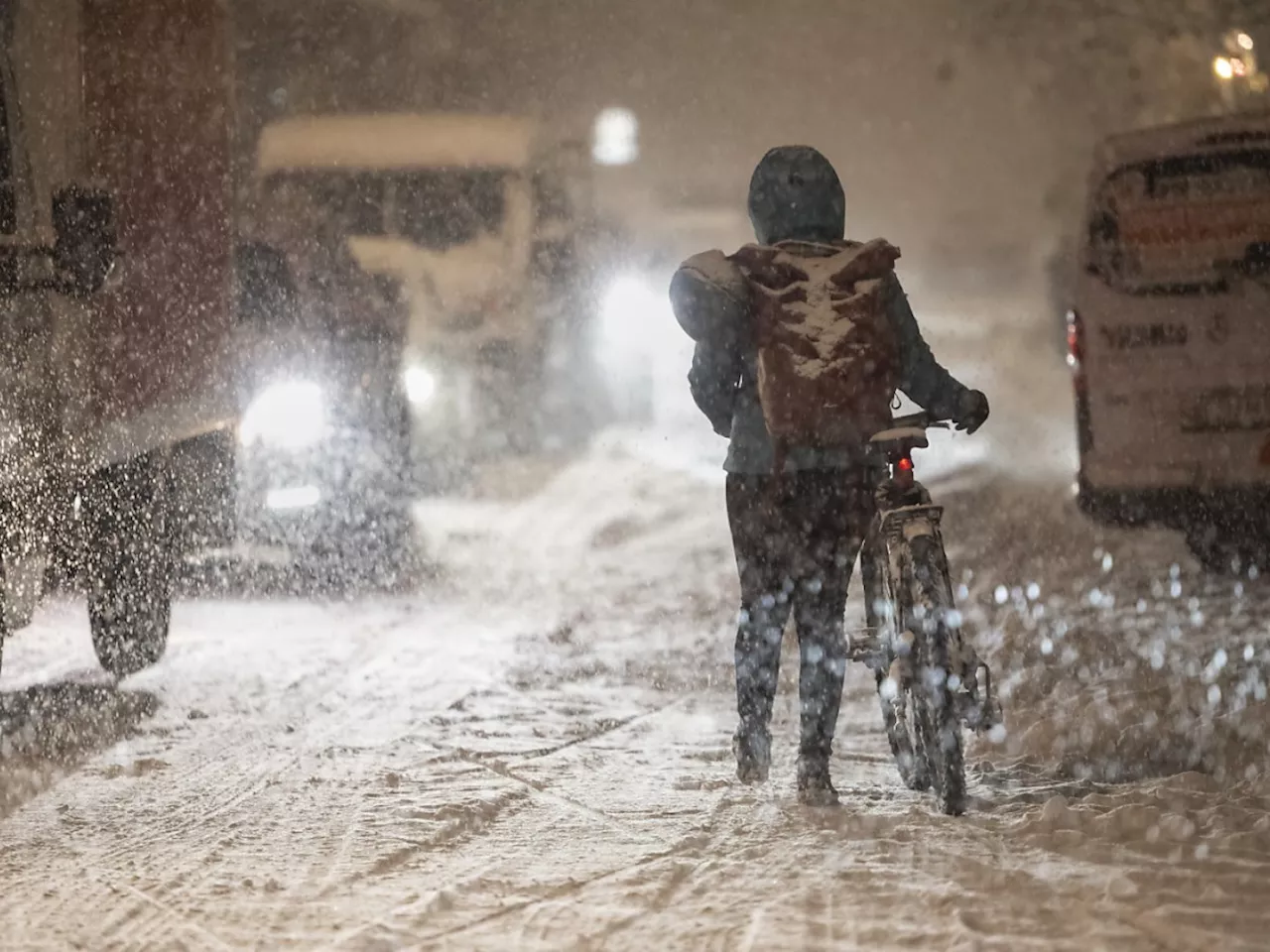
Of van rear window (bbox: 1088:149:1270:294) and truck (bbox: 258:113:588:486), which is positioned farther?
truck (bbox: 258:113:588:486)

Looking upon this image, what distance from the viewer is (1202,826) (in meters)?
4.16

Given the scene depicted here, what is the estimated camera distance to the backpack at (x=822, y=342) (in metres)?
4.42

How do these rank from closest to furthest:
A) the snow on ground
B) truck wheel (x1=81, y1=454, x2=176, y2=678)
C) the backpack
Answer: the snow on ground → the backpack → truck wheel (x1=81, y1=454, x2=176, y2=678)

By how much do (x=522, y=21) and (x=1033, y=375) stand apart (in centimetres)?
1496

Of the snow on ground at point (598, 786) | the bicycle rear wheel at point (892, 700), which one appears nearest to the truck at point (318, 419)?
the snow on ground at point (598, 786)

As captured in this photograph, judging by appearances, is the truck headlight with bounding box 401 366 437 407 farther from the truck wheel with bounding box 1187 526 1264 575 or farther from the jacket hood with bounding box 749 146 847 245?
the jacket hood with bounding box 749 146 847 245

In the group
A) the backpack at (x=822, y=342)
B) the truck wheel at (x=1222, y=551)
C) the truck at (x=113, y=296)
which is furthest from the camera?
the truck wheel at (x=1222, y=551)

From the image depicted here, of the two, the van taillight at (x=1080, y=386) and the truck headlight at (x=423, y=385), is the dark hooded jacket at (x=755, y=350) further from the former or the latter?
the truck headlight at (x=423, y=385)

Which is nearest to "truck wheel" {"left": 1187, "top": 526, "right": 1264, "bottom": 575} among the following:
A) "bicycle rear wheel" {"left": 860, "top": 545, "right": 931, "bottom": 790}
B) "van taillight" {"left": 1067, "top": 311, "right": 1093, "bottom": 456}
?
"van taillight" {"left": 1067, "top": 311, "right": 1093, "bottom": 456}

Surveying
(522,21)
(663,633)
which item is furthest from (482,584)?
(522,21)

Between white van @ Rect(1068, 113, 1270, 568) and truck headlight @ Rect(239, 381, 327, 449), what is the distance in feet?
15.6

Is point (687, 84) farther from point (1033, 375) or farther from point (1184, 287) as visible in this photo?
point (1184, 287)

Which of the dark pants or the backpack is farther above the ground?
the backpack

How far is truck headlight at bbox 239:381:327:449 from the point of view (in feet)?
31.7
